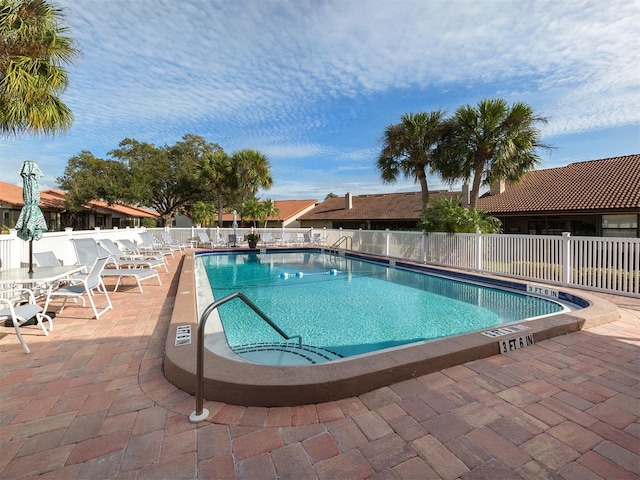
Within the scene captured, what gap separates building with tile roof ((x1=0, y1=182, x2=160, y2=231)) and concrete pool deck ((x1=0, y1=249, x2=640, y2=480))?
2462 centimetres

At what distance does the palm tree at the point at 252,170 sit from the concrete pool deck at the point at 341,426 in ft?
81.5

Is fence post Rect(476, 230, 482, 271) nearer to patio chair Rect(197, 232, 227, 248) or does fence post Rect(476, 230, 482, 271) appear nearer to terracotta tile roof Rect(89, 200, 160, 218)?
patio chair Rect(197, 232, 227, 248)

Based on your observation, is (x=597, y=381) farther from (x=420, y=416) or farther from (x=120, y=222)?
(x=120, y=222)

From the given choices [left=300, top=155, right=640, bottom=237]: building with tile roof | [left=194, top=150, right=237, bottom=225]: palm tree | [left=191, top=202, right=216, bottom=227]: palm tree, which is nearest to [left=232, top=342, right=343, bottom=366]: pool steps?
[left=300, top=155, right=640, bottom=237]: building with tile roof

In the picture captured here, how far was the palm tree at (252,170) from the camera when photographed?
27.1 m

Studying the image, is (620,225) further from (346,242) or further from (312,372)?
(312,372)

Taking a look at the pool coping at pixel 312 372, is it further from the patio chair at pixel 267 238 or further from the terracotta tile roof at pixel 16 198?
the terracotta tile roof at pixel 16 198

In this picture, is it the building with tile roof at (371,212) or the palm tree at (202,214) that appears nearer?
the building with tile roof at (371,212)

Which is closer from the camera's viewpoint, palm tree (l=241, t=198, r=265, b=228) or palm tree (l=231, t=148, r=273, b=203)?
palm tree (l=231, t=148, r=273, b=203)

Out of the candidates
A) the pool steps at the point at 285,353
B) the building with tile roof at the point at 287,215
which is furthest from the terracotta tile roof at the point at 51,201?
the pool steps at the point at 285,353

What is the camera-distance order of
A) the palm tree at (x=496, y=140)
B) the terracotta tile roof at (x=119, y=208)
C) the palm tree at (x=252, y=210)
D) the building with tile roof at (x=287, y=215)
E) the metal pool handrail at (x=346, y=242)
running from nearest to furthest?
1. the palm tree at (x=496, y=140)
2. the metal pool handrail at (x=346, y=242)
3. the palm tree at (x=252, y=210)
4. the terracotta tile roof at (x=119, y=208)
5. the building with tile roof at (x=287, y=215)

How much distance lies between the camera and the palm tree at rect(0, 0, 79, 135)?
751 centimetres

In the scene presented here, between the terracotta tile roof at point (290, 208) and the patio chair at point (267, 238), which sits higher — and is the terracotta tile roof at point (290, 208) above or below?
above

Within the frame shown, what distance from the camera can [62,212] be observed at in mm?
29219
